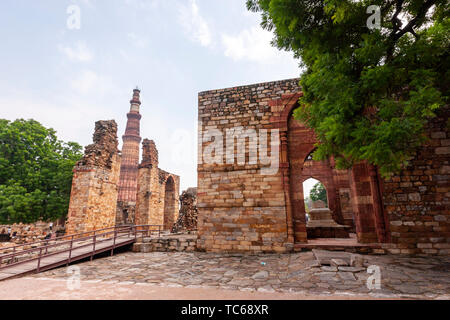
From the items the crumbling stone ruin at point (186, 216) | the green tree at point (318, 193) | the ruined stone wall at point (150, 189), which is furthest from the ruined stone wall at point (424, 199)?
the green tree at point (318, 193)

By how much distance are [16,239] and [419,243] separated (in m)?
20.7

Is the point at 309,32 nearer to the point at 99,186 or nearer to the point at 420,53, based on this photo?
the point at 420,53

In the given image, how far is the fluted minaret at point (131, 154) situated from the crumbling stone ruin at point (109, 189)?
6971 millimetres

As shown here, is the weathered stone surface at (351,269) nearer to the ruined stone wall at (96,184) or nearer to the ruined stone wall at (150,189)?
the ruined stone wall at (96,184)

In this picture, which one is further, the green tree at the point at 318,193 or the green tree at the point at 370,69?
the green tree at the point at 318,193

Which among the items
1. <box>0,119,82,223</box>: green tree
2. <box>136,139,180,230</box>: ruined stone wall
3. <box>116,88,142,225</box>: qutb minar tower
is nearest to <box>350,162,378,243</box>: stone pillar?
<box>136,139,180,230</box>: ruined stone wall

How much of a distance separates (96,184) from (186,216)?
18.0 ft

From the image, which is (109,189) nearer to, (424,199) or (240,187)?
(240,187)

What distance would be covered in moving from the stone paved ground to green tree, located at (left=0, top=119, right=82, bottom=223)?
956 centimetres

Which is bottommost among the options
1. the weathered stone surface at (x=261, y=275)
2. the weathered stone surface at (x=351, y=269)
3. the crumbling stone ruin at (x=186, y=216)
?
the weathered stone surface at (x=261, y=275)

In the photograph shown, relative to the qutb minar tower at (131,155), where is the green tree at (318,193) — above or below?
below

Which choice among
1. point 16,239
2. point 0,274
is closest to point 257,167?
point 0,274

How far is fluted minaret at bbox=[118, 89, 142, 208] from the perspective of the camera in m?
25.9

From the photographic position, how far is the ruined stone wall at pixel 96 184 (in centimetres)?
1123
